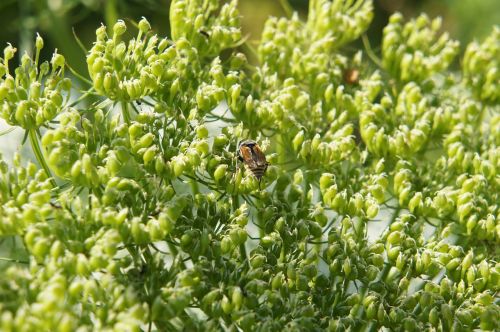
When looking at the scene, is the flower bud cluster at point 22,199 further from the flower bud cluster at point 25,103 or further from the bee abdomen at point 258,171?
the bee abdomen at point 258,171

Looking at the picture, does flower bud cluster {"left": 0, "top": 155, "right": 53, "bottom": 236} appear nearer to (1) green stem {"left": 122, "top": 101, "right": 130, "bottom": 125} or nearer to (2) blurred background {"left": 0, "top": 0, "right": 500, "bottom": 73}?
(1) green stem {"left": 122, "top": 101, "right": 130, "bottom": 125}

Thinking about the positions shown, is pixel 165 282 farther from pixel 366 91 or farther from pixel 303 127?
pixel 366 91

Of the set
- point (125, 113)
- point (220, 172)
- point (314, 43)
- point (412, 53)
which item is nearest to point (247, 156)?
point (220, 172)

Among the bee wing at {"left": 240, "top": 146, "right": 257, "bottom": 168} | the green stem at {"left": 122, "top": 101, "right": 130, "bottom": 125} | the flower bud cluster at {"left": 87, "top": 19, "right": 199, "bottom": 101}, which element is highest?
the flower bud cluster at {"left": 87, "top": 19, "right": 199, "bottom": 101}

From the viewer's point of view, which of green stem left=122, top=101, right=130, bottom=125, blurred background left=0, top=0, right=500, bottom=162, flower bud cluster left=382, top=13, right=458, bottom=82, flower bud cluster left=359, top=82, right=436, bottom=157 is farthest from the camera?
blurred background left=0, top=0, right=500, bottom=162

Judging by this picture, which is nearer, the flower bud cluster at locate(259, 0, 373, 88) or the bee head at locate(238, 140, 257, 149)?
the bee head at locate(238, 140, 257, 149)

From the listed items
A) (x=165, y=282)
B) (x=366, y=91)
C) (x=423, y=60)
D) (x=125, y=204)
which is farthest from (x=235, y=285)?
(x=423, y=60)

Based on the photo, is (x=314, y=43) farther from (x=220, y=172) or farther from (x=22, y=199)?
(x=22, y=199)

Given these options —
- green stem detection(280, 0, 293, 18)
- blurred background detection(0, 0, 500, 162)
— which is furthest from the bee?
green stem detection(280, 0, 293, 18)
